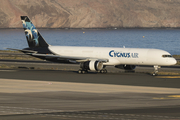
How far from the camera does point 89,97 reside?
110ft

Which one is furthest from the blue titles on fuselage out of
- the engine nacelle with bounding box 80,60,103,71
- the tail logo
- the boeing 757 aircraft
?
the tail logo

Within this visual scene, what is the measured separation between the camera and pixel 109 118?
23891 mm

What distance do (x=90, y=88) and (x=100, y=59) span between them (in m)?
17.0

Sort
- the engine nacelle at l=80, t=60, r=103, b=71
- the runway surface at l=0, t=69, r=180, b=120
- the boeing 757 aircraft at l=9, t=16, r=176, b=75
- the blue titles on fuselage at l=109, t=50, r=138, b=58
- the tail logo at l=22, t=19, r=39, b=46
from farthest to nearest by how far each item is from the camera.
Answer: the tail logo at l=22, t=19, r=39, b=46 → the engine nacelle at l=80, t=60, r=103, b=71 → the blue titles on fuselage at l=109, t=50, r=138, b=58 → the boeing 757 aircraft at l=9, t=16, r=176, b=75 → the runway surface at l=0, t=69, r=180, b=120

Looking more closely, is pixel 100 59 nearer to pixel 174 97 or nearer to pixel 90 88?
pixel 90 88

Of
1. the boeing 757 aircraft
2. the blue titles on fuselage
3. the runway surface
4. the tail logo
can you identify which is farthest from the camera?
the tail logo

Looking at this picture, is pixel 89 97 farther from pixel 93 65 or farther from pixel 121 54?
pixel 121 54

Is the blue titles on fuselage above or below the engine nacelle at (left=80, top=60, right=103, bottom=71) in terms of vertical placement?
above

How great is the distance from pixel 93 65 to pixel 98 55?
121 inches

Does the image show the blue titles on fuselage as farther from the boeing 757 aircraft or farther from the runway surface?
the runway surface

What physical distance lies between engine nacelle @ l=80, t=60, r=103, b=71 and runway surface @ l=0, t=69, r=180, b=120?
284cm

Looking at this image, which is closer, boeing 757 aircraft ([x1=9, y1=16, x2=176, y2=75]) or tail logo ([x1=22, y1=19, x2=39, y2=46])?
→ boeing 757 aircraft ([x1=9, y1=16, x2=176, y2=75])

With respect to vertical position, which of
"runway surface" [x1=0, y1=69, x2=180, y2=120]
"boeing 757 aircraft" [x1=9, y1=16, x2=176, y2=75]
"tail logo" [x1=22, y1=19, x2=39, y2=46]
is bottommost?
"runway surface" [x1=0, y1=69, x2=180, y2=120]

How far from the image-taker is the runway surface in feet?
82.9
